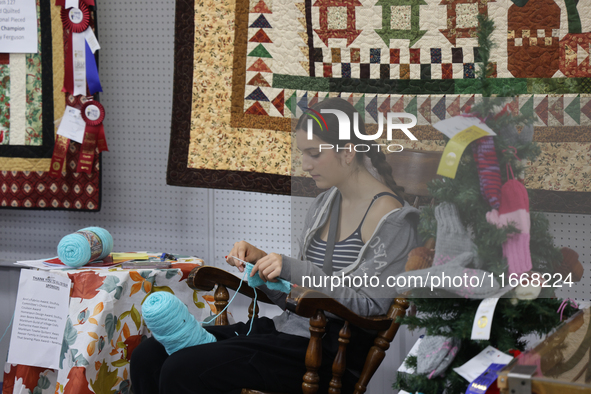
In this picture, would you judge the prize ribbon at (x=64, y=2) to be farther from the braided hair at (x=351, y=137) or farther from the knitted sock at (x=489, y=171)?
the knitted sock at (x=489, y=171)

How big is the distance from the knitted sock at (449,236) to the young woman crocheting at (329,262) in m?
0.10

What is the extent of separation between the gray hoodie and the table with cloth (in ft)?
2.47

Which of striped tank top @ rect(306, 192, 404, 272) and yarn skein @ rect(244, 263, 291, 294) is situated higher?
striped tank top @ rect(306, 192, 404, 272)

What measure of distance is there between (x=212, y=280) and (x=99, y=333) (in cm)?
47

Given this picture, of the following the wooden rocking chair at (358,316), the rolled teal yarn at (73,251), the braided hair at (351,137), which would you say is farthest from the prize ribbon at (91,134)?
the wooden rocking chair at (358,316)

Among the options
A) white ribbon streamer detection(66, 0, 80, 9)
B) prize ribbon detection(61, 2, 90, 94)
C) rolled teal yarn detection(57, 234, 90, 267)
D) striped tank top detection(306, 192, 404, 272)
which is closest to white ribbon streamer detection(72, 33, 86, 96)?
prize ribbon detection(61, 2, 90, 94)

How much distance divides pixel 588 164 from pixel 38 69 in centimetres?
251

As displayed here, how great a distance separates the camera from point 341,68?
2.25 metres

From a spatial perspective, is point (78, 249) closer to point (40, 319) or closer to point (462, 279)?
point (40, 319)

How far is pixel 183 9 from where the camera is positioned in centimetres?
244

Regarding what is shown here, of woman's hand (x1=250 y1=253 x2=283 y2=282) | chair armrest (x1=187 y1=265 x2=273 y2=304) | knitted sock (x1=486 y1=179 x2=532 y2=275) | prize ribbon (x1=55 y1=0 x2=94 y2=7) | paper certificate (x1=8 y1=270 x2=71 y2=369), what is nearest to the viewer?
knitted sock (x1=486 y1=179 x2=532 y2=275)

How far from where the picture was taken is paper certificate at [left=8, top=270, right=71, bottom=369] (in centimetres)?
203

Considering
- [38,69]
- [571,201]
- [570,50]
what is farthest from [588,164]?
[38,69]

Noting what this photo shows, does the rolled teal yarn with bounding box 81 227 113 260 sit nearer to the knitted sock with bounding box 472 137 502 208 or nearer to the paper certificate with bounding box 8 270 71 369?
the paper certificate with bounding box 8 270 71 369
